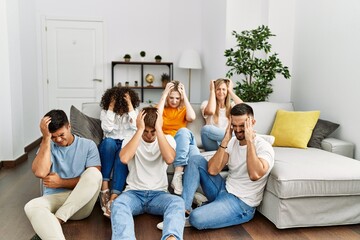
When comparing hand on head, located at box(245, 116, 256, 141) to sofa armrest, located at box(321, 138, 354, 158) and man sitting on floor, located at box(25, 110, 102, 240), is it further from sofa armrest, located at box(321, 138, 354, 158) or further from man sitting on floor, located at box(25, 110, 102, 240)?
sofa armrest, located at box(321, 138, 354, 158)

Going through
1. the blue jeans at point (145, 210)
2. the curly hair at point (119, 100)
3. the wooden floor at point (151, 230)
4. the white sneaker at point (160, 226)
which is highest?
the curly hair at point (119, 100)

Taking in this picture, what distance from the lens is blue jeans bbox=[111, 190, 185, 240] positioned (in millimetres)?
2273

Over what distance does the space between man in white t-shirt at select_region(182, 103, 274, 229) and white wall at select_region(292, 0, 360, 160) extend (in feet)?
5.00

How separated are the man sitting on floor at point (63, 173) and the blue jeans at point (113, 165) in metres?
0.18

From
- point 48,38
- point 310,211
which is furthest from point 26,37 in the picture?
point 310,211

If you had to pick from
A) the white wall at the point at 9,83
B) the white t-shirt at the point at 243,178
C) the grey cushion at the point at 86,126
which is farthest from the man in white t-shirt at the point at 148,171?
the white wall at the point at 9,83

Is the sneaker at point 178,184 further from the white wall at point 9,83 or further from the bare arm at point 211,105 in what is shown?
the white wall at point 9,83

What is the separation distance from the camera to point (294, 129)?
12.3 ft

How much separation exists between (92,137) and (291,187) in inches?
70.1

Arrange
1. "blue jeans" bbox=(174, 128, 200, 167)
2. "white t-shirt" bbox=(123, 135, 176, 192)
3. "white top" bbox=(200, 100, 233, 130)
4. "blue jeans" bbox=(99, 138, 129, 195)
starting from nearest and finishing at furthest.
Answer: "white t-shirt" bbox=(123, 135, 176, 192) < "blue jeans" bbox=(99, 138, 129, 195) < "blue jeans" bbox=(174, 128, 200, 167) < "white top" bbox=(200, 100, 233, 130)

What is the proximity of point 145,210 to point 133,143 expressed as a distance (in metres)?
0.56

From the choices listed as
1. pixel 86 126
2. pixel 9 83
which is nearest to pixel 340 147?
pixel 86 126

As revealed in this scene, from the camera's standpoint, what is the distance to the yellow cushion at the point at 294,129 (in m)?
3.69

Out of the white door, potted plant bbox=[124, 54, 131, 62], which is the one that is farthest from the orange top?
the white door
